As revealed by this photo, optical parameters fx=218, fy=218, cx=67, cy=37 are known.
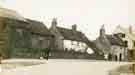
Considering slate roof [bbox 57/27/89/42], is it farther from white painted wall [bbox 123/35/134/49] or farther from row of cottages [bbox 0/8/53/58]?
white painted wall [bbox 123/35/134/49]

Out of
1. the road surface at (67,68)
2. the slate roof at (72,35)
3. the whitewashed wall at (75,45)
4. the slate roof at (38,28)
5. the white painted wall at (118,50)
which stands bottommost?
the road surface at (67,68)

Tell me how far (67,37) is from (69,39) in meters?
0.02

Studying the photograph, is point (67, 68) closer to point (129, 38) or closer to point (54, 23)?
point (54, 23)

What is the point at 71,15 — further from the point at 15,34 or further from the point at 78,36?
the point at 15,34

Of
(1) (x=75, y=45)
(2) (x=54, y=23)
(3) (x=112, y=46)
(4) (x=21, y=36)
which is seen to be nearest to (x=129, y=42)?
(3) (x=112, y=46)

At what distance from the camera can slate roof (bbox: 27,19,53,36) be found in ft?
3.58

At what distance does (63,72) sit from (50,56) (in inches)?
4.6

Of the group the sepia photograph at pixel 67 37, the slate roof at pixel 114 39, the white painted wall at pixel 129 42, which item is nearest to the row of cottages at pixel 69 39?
the sepia photograph at pixel 67 37

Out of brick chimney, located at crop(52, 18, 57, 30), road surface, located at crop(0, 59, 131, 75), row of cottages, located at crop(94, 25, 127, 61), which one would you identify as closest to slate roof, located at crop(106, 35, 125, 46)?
row of cottages, located at crop(94, 25, 127, 61)

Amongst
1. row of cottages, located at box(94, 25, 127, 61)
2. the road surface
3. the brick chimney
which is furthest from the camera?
row of cottages, located at box(94, 25, 127, 61)

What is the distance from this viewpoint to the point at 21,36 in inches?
41.6

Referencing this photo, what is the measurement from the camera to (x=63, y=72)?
1.15 m

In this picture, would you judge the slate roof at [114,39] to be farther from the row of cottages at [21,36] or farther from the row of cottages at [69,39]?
the row of cottages at [21,36]

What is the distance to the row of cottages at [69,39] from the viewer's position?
45.6 inches
